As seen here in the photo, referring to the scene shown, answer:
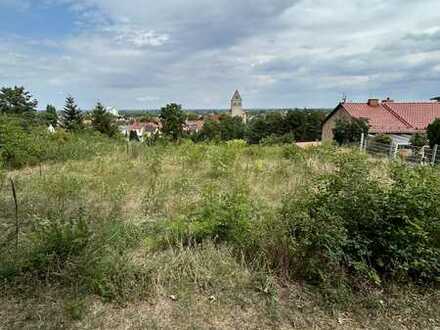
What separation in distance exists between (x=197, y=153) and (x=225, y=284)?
196 inches

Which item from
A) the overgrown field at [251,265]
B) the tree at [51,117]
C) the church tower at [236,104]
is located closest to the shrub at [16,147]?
the overgrown field at [251,265]

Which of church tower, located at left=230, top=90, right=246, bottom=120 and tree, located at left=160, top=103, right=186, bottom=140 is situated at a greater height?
church tower, located at left=230, top=90, right=246, bottom=120

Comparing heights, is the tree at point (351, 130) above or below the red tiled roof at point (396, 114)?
below

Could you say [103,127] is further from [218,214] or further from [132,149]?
[218,214]

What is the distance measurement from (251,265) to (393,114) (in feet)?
92.3

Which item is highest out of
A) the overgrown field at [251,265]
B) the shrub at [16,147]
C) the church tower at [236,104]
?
the church tower at [236,104]

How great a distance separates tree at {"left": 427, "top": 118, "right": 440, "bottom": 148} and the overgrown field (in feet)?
47.6

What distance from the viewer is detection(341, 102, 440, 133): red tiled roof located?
78.8 feet

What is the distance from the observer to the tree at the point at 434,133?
1434 centimetres

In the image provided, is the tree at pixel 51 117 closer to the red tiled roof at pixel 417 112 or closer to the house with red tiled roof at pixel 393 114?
the house with red tiled roof at pixel 393 114

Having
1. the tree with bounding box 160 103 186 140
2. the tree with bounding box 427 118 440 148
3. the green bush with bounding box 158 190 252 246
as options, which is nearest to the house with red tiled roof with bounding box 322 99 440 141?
the tree with bounding box 427 118 440 148

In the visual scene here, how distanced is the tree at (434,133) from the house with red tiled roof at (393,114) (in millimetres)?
8245

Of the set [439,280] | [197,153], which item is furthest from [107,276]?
[197,153]

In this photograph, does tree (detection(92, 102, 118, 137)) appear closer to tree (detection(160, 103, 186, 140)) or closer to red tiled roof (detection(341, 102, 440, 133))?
tree (detection(160, 103, 186, 140))
